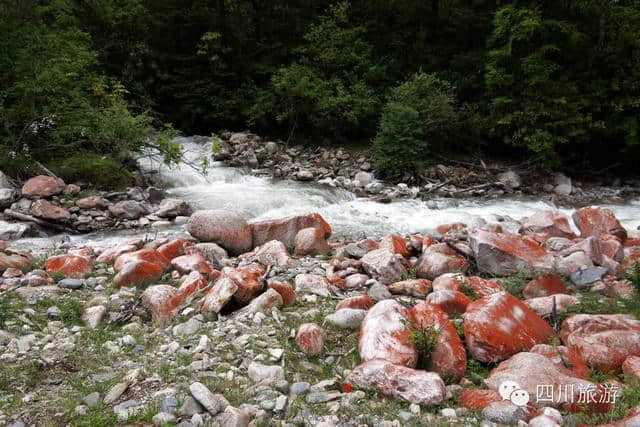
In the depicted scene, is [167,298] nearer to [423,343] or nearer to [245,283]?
[245,283]

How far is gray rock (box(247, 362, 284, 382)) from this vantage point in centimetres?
343

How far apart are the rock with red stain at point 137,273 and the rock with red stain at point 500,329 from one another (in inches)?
155

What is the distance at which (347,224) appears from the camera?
10.1m

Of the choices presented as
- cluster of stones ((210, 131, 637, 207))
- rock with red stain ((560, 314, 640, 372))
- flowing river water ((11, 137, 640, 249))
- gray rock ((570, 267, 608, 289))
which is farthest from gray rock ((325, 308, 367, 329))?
cluster of stones ((210, 131, 637, 207))

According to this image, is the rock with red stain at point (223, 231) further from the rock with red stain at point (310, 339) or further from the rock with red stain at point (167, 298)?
the rock with red stain at point (310, 339)

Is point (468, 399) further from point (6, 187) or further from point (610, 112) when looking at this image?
point (610, 112)

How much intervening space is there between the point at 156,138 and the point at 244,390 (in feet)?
31.9

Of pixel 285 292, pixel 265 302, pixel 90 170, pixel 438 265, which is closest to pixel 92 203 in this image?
pixel 90 170

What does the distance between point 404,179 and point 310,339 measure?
1085 centimetres

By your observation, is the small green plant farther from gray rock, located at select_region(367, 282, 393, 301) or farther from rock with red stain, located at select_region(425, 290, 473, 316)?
gray rock, located at select_region(367, 282, 393, 301)

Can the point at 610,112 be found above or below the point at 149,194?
above

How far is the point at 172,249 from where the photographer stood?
6.54m

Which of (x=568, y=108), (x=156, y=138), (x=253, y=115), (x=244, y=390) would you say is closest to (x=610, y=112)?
(x=568, y=108)

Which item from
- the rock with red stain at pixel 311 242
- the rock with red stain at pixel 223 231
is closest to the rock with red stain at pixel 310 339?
the rock with red stain at pixel 311 242
